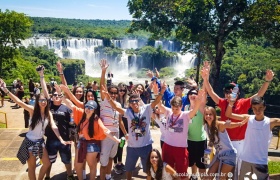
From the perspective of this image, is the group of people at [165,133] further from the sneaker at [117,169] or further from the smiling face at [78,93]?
the sneaker at [117,169]

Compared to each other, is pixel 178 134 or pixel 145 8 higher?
pixel 145 8

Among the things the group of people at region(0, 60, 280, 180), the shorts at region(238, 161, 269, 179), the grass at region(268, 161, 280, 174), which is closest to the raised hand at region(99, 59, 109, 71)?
the group of people at region(0, 60, 280, 180)

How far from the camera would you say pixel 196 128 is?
4.59 metres

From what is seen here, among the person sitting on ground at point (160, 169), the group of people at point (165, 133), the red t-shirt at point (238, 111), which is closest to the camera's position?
the group of people at point (165, 133)

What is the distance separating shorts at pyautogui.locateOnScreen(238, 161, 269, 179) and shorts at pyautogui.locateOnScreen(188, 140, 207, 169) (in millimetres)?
803

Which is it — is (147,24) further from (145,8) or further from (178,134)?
(178,134)

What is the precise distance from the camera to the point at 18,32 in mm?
30125

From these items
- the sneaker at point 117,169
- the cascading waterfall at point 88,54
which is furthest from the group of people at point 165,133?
the cascading waterfall at point 88,54

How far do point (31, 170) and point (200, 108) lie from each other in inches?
120

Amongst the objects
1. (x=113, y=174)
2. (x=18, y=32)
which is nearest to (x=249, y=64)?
(x=18, y=32)

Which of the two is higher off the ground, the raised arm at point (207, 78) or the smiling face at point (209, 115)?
the raised arm at point (207, 78)

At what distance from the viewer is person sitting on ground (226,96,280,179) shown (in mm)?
3803

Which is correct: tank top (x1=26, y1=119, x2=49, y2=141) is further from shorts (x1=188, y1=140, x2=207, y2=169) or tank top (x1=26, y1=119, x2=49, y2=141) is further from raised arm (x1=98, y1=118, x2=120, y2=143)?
shorts (x1=188, y1=140, x2=207, y2=169)

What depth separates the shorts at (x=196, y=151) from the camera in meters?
4.63
